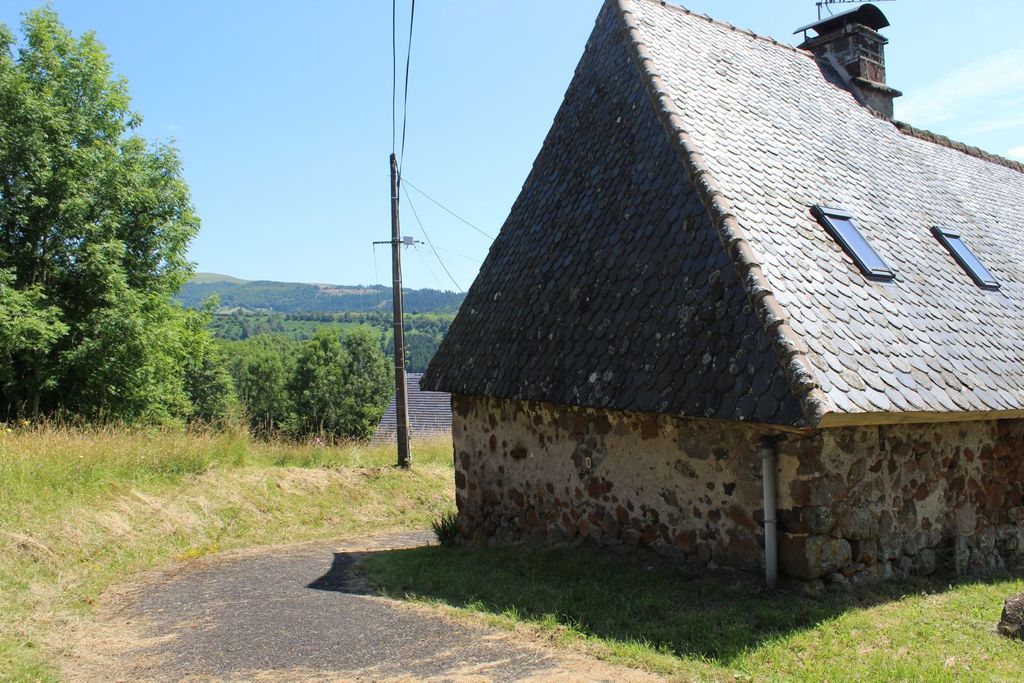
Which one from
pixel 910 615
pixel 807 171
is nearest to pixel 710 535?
pixel 910 615

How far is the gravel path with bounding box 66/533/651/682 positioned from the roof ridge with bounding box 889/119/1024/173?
1030 cm

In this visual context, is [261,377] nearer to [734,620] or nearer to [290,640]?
[290,640]

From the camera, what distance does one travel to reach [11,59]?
15.6 meters

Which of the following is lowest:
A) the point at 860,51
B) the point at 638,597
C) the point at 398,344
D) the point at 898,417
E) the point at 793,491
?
the point at 638,597

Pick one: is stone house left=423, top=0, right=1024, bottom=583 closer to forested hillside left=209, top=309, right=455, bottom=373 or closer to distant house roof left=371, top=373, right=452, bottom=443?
distant house roof left=371, top=373, right=452, bottom=443

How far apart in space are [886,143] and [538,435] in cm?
651

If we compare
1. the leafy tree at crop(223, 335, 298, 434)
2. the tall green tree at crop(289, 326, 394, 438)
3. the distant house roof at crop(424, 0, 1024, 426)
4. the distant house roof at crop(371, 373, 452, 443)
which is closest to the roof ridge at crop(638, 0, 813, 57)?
the distant house roof at crop(424, 0, 1024, 426)

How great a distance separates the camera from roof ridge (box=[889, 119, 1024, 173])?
11.5 metres

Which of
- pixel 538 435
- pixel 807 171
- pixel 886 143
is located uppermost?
pixel 886 143

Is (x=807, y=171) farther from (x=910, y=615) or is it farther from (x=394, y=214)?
(x=394, y=214)

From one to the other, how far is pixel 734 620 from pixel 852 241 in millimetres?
3770

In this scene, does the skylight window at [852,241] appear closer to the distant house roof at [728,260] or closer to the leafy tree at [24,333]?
the distant house roof at [728,260]

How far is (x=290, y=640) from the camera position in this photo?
208 inches

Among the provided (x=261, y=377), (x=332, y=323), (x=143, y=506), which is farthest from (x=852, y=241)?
(x=332, y=323)
